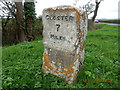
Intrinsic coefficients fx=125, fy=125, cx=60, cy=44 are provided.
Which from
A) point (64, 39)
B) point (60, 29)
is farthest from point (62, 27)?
point (64, 39)

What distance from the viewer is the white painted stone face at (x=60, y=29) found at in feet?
10.5

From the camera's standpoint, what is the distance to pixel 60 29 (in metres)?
3.43

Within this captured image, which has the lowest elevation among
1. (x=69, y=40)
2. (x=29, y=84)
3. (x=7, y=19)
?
(x=29, y=84)

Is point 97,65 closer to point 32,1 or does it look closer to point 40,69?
point 40,69

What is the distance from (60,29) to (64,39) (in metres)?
0.30

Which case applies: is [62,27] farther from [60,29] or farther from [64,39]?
[64,39]

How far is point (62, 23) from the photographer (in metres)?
3.35

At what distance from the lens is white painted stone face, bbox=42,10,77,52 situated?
3188 mm

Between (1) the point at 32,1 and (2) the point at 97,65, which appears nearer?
(2) the point at 97,65

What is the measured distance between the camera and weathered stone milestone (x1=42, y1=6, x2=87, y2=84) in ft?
10.4

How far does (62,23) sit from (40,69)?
69.6 inches

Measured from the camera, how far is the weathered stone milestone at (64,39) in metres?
3.18

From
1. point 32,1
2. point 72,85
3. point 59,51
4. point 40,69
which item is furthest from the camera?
point 32,1

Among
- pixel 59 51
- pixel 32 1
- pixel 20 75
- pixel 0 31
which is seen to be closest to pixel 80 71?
pixel 59 51
